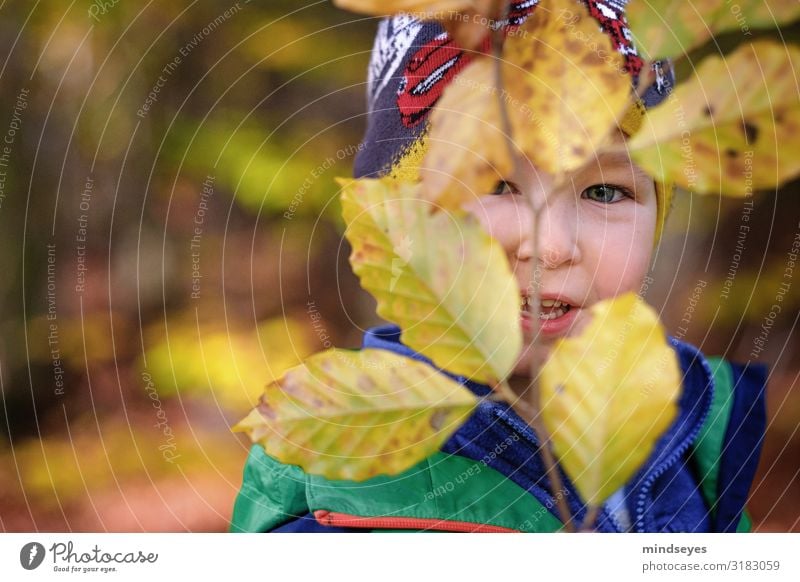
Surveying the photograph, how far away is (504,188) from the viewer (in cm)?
41

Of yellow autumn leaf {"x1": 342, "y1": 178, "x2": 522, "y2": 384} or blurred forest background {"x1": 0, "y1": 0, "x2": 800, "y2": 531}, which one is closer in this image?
yellow autumn leaf {"x1": 342, "y1": 178, "x2": 522, "y2": 384}

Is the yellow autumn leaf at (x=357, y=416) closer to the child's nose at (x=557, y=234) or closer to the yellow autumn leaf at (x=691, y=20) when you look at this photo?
the child's nose at (x=557, y=234)

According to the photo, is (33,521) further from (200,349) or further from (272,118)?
(272,118)

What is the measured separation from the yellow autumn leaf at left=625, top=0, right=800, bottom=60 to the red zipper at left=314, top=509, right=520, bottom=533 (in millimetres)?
267

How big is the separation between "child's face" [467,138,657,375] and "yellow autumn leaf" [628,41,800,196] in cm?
2

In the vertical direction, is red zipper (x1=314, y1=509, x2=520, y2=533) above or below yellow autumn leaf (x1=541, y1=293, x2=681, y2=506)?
below

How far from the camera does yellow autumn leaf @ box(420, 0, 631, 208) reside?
1.32 ft

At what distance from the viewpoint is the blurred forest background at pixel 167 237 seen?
0.49 metres

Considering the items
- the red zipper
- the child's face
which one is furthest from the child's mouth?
the red zipper

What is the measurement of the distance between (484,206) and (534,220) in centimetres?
3

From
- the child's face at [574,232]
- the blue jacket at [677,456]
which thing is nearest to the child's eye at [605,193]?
the child's face at [574,232]

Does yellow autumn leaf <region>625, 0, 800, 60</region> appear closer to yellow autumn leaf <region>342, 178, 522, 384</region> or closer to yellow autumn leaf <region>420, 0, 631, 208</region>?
yellow autumn leaf <region>420, 0, 631, 208</region>

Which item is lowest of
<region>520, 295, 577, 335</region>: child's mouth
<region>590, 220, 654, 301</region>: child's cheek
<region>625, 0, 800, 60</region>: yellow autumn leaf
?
<region>520, 295, 577, 335</region>: child's mouth

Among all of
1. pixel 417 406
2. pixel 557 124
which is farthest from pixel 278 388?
pixel 557 124
